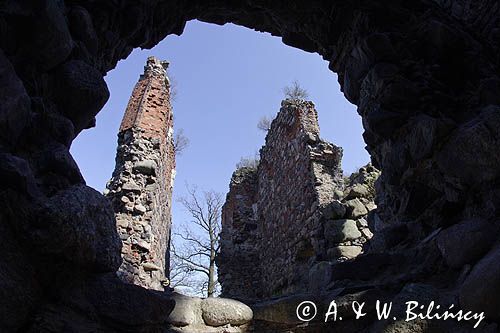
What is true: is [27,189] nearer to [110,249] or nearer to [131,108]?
[110,249]

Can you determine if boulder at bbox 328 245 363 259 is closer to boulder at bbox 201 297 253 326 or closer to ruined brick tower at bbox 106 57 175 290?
ruined brick tower at bbox 106 57 175 290

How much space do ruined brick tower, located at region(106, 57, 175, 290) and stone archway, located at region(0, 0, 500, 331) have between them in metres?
4.02

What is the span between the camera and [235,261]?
938 centimetres

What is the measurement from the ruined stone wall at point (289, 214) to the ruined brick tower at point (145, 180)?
7.37ft

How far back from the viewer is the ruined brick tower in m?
6.12

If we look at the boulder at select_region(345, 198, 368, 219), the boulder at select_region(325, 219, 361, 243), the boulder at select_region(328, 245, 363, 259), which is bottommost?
the boulder at select_region(328, 245, 363, 259)

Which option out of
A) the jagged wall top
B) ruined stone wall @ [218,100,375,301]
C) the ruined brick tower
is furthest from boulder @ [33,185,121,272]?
the jagged wall top

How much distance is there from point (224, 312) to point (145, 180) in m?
5.17

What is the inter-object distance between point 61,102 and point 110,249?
2.38ft

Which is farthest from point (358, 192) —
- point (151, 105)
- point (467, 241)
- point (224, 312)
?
point (151, 105)

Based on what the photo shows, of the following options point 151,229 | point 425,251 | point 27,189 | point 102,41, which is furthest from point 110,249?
point 151,229

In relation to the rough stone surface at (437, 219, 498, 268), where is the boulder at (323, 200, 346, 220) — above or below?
above

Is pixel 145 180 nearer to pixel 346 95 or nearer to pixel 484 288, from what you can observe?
pixel 346 95

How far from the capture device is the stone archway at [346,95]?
1.19 m
